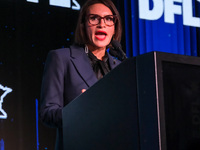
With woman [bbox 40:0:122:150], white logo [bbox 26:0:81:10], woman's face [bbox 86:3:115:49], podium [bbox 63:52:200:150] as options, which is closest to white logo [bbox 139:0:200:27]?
white logo [bbox 26:0:81:10]

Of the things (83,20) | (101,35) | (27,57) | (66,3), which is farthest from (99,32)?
(66,3)

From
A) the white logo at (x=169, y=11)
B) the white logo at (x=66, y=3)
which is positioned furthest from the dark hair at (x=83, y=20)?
the white logo at (x=169, y=11)

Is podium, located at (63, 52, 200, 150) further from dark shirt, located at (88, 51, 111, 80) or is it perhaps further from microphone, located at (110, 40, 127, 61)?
dark shirt, located at (88, 51, 111, 80)

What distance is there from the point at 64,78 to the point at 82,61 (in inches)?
3.8

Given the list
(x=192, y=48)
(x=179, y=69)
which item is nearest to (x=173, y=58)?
(x=179, y=69)

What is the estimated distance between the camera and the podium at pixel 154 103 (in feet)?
1.76

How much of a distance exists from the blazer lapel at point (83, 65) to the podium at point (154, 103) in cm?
60

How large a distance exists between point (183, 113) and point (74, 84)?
2.37ft

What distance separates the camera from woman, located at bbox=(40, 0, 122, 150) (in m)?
1.22

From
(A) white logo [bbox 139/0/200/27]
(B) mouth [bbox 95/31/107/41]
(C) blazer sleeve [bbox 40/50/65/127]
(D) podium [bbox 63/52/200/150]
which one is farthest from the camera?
(A) white logo [bbox 139/0/200/27]

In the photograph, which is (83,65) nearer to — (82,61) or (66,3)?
(82,61)

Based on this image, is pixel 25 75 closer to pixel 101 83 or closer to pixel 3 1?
Answer: pixel 3 1

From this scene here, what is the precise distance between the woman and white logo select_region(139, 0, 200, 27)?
1658 millimetres

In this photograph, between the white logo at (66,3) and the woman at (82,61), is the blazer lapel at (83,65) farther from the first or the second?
the white logo at (66,3)
